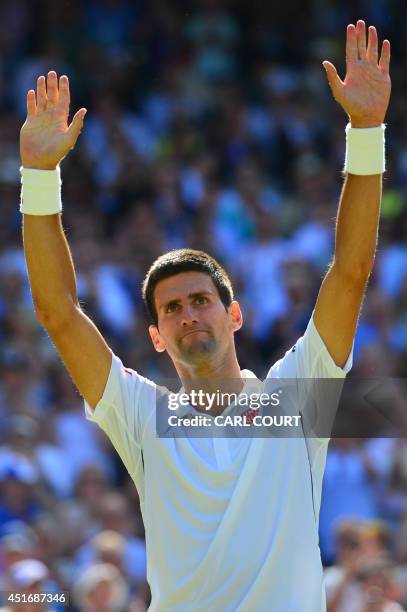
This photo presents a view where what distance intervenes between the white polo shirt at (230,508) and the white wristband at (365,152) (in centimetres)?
48

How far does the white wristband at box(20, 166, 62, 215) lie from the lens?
3.89 m

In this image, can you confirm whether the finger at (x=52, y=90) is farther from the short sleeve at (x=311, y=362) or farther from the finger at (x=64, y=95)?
the short sleeve at (x=311, y=362)

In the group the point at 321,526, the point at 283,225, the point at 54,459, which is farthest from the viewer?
the point at 283,225

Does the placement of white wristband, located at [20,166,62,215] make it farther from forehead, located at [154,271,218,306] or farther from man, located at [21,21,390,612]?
forehead, located at [154,271,218,306]

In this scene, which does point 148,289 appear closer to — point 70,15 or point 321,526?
point 321,526

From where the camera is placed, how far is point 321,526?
748cm

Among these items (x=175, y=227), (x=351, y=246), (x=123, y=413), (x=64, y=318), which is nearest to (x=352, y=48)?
(x=351, y=246)

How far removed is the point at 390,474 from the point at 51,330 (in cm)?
433

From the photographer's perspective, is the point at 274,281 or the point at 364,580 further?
the point at 274,281

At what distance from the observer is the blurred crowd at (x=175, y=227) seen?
7.27 m

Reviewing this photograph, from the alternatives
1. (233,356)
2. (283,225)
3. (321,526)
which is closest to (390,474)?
(321,526)

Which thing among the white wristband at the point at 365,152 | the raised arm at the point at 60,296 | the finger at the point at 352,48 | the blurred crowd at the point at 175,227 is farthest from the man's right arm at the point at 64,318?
the blurred crowd at the point at 175,227

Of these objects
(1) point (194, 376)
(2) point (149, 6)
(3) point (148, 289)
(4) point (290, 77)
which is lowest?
(1) point (194, 376)

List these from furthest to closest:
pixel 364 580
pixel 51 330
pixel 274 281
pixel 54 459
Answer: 1. pixel 274 281
2. pixel 54 459
3. pixel 364 580
4. pixel 51 330
